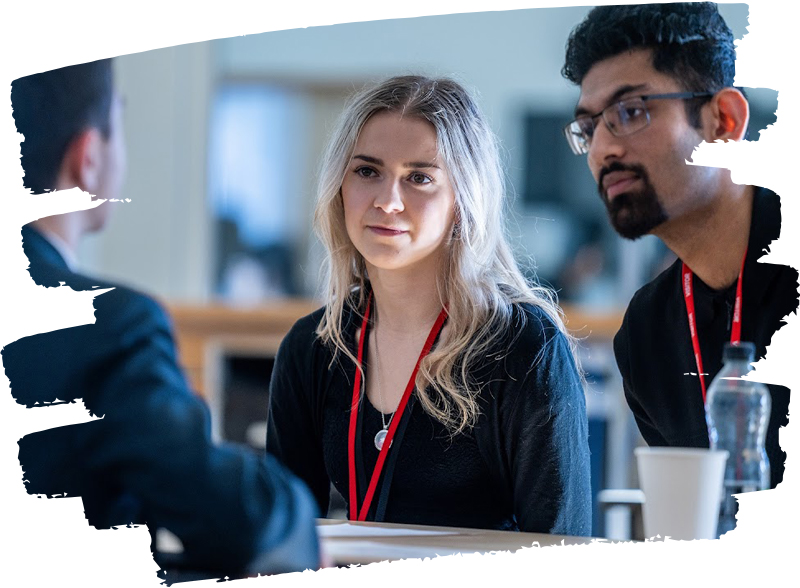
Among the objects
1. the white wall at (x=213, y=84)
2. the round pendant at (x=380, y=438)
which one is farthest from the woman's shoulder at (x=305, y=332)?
the white wall at (x=213, y=84)

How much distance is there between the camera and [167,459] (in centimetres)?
72

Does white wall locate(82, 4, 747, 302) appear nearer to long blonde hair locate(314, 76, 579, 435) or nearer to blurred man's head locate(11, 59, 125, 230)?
long blonde hair locate(314, 76, 579, 435)

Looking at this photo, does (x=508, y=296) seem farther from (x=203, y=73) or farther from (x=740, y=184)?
(x=203, y=73)

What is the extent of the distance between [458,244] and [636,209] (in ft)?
0.97

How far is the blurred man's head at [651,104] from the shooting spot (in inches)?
53.8

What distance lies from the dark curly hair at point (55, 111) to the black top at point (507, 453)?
2.20ft

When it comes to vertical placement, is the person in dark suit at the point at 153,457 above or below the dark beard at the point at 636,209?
below

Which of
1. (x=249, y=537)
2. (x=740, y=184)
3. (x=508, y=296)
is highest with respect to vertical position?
(x=740, y=184)

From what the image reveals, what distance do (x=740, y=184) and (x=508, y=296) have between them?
0.41m

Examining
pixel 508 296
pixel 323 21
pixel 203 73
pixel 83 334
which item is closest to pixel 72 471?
pixel 83 334

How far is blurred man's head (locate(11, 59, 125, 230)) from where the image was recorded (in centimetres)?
102

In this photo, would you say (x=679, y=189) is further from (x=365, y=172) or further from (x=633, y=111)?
(x=365, y=172)

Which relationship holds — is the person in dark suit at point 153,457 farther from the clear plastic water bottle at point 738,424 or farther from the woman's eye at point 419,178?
the woman's eye at point 419,178

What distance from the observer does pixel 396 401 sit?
154cm
